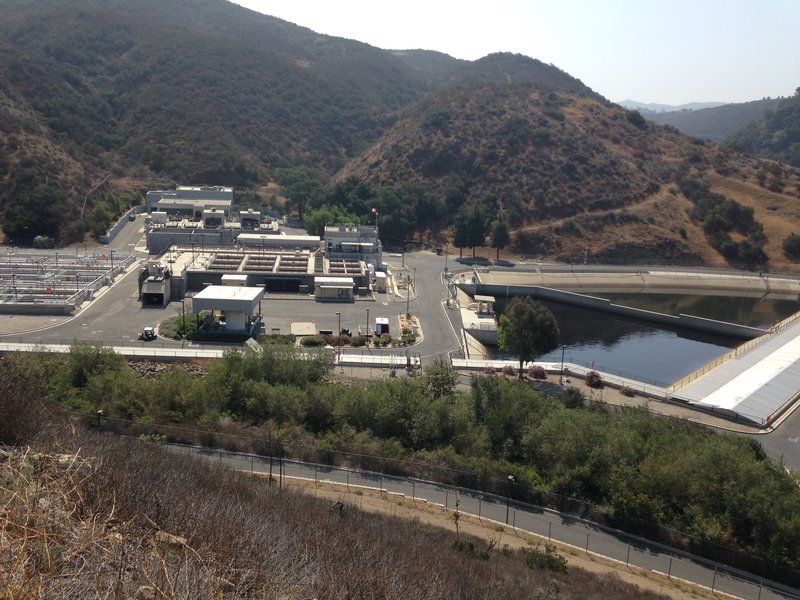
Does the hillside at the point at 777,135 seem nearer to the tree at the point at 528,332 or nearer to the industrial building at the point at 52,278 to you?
the tree at the point at 528,332

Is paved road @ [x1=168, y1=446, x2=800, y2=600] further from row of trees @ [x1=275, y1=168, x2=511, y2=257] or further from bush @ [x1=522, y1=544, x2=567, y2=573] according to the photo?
row of trees @ [x1=275, y1=168, x2=511, y2=257]

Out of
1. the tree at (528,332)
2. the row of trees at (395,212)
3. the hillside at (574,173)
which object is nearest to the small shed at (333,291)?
the tree at (528,332)

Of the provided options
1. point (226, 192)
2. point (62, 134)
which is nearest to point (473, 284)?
point (226, 192)

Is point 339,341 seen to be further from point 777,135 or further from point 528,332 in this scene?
point 777,135

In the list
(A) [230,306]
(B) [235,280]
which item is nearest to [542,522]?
(A) [230,306]

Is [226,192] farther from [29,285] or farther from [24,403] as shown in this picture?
[24,403]
